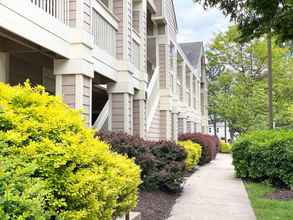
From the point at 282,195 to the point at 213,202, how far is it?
2.41 m

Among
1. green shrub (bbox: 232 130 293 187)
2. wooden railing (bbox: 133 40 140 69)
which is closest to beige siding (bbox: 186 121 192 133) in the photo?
green shrub (bbox: 232 130 293 187)

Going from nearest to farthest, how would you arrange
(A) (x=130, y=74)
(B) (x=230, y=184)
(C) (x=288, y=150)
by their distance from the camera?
(A) (x=130, y=74), (C) (x=288, y=150), (B) (x=230, y=184)

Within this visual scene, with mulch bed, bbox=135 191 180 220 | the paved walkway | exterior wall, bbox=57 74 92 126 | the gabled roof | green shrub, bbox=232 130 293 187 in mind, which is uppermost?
the gabled roof

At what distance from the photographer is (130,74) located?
33.3 ft

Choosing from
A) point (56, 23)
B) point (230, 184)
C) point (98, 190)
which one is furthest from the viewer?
point (230, 184)

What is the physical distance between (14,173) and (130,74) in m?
7.83

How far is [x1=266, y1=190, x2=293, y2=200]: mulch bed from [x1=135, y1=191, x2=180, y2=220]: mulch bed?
2.53 meters

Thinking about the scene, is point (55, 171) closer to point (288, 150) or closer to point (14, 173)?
point (14, 173)

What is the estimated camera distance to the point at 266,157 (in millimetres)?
11930

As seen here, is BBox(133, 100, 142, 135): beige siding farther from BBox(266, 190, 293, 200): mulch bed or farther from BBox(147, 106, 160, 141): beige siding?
BBox(266, 190, 293, 200): mulch bed

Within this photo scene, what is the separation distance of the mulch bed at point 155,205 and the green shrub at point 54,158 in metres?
3.25

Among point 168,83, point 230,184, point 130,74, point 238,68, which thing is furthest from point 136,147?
point 238,68

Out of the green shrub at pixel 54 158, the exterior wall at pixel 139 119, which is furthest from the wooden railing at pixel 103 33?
the green shrub at pixel 54 158

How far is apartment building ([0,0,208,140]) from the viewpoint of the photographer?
6320 millimetres
